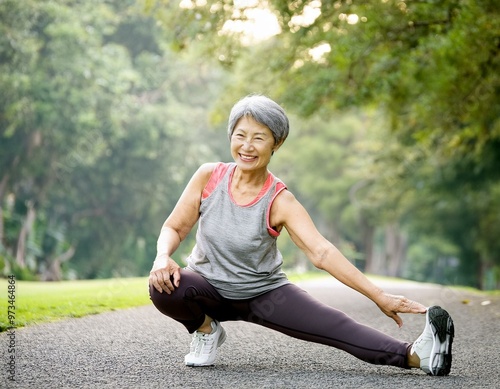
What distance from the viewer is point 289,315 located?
4426mm

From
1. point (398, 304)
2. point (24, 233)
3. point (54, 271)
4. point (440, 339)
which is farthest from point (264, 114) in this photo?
point (54, 271)

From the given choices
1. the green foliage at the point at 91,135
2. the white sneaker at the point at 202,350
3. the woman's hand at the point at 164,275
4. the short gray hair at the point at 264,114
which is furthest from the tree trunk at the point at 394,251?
the woman's hand at the point at 164,275

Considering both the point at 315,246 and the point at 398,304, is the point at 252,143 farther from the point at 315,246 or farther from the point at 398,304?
the point at 398,304

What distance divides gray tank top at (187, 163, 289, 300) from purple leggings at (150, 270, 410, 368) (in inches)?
2.7

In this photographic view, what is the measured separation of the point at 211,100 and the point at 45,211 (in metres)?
10.7

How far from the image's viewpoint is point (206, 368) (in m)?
4.46

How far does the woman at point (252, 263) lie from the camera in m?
4.30

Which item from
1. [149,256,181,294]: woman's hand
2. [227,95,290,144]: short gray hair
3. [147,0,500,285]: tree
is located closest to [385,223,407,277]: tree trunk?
[147,0,500,285]: tree

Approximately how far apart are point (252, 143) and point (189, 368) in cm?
127

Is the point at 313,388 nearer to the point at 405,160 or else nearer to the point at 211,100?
the point at 405,160

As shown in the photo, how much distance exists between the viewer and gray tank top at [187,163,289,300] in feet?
14.3

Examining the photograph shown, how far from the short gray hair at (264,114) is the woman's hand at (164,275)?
2.65 feet

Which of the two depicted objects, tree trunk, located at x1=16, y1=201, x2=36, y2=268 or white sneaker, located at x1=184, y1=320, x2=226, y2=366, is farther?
tree trunk, located at x1=16, y1=201, x2=36, y2=268

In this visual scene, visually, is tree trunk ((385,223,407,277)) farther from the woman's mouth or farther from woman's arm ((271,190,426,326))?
the woman's mouth
